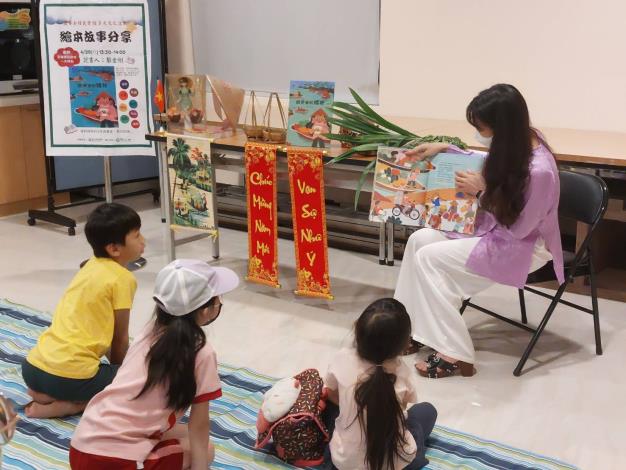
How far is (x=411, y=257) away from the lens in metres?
3.22

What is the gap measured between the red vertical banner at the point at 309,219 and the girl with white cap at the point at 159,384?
5.07 ft

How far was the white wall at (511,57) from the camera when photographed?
4.24 meters

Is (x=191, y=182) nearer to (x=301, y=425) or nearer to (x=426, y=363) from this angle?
(x=426, y=363)

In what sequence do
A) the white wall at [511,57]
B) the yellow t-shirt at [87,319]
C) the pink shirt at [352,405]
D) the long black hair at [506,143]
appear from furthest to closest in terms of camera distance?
the white wall at [511,57]
the long black hair at [506,143]
the yellow t-shirt at [87,319]
the pink shirt at [352,405]

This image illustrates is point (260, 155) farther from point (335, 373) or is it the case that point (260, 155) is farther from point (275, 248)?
point (335, 373)

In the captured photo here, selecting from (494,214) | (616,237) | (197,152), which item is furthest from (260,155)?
(616,237)

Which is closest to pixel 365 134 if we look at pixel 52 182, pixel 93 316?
pixel 93 316

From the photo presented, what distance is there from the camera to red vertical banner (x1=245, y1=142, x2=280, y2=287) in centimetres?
377

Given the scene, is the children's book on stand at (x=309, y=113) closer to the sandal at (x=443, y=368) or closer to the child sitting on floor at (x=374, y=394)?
the sandal at (x=443, y=368)

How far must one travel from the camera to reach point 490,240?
307 cm

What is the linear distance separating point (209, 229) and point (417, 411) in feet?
6.19

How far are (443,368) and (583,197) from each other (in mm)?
864

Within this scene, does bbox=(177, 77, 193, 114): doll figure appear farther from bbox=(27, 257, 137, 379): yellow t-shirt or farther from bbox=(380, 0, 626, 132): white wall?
bbox=(27, 257, 137, 379): yellow t-shirt

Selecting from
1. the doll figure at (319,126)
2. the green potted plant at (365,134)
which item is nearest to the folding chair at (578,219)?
the green potted plant at (365,134)
